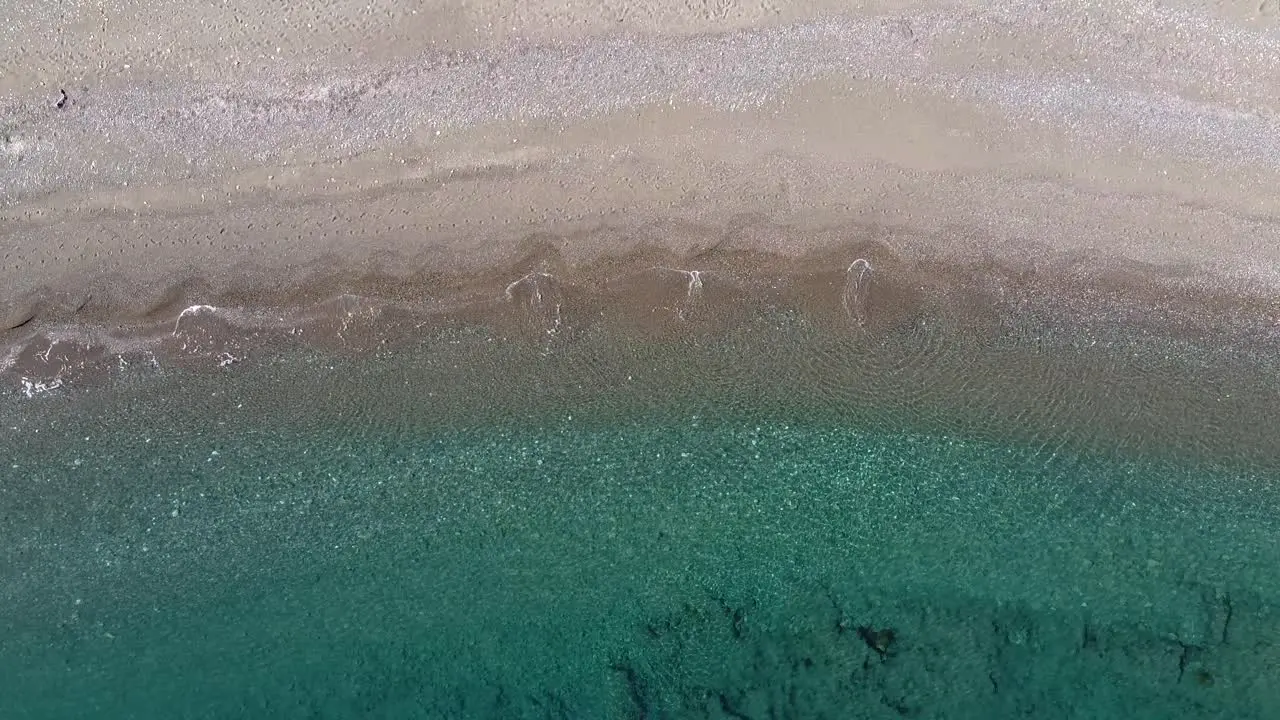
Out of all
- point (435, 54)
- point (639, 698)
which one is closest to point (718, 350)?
point (639, 698)

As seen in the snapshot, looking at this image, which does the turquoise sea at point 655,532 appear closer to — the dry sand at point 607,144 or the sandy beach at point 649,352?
the sandy beach at point 649,352

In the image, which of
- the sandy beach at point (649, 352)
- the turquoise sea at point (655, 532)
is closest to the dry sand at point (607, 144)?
the sandy beach at point (649, 352)

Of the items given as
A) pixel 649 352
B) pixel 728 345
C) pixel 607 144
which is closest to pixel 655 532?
pixel 649 352

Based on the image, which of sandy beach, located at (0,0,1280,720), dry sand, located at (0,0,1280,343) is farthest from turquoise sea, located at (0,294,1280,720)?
dry sand, located at (0,0,1280,343)

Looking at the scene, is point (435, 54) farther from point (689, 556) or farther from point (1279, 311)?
point (1279, 311)

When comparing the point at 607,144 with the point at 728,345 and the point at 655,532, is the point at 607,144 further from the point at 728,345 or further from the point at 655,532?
the point at 655,532

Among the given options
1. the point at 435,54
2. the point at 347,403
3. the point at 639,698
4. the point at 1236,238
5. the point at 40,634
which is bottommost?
the point at 639,698
